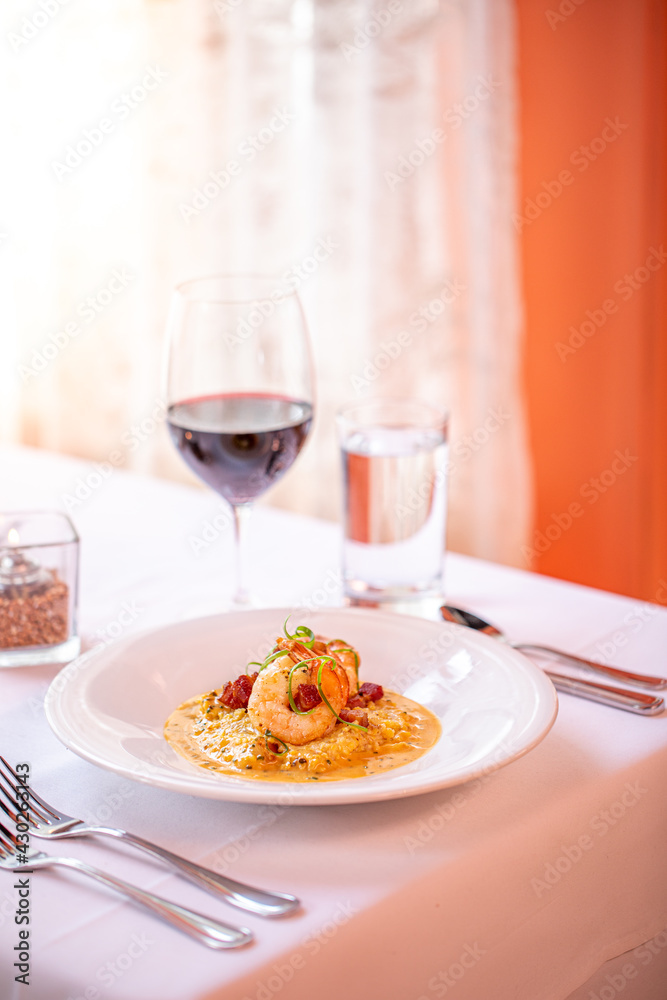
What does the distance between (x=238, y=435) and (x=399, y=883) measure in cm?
52

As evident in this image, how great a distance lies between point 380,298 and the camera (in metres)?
2.51

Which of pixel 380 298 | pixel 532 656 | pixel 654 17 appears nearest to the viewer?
pixel 532 656

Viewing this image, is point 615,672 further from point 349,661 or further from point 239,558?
point 239,558

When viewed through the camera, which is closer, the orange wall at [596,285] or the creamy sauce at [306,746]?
the creamy sauce at [306,746]

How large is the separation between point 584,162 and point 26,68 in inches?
54.4

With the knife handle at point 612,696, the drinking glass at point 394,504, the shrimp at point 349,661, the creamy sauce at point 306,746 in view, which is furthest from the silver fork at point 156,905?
the drinking glass at point 394,504

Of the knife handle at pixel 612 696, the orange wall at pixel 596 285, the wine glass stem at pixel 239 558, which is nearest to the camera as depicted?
the knife handle at pixel 612 696

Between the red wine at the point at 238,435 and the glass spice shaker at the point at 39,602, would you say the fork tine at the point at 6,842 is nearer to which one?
the glass spice shaker at the point at 39,602

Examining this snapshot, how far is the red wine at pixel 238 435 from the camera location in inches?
41.1

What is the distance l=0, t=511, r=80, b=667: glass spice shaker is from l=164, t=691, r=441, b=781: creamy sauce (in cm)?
23

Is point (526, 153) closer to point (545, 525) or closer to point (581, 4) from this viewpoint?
point (581, 4)

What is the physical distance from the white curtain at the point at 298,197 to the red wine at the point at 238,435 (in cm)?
147

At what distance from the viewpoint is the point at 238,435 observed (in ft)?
3.42

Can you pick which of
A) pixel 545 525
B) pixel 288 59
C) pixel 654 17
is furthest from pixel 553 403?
pixel 288 59
